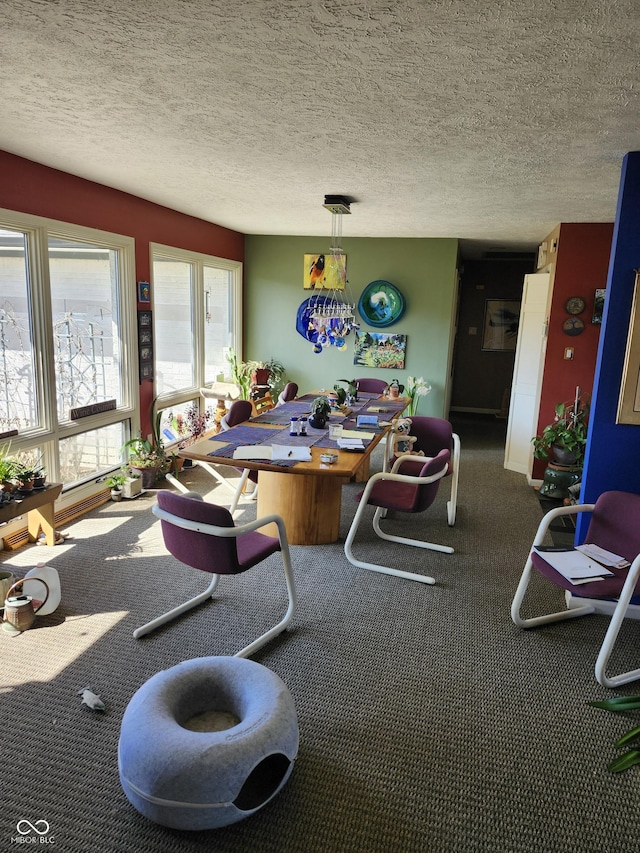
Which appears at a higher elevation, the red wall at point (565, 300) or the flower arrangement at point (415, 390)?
the red wall at point (565, 300)

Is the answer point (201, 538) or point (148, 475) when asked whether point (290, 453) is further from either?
point (148, 475)

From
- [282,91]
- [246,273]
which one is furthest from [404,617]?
[246,273]

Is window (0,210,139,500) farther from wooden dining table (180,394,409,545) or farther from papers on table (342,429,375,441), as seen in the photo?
papers on table (342,429,375,441)

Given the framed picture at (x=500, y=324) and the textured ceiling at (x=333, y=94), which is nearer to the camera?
the textured ceiling at (x=333, y=94)

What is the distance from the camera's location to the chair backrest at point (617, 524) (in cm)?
286

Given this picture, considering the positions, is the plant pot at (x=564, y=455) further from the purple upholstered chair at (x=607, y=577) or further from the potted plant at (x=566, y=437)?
the purple upholstered chair at (x=607, y=577)

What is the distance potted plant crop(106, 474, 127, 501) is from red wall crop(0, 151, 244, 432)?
656 millimetres

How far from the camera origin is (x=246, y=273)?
24.0ft

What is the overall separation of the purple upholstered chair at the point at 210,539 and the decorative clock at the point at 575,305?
151 inches

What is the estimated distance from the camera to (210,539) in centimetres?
250

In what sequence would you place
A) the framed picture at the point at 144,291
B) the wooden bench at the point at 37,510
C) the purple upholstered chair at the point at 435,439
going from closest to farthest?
the wooden bench at the point at 37,510 → the purple upholstered chair at the point at 435,439 → the framed picture at the point at 144,291

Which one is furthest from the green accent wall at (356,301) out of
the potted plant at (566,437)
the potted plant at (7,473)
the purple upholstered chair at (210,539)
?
the purple upholstered chair at (210,539)

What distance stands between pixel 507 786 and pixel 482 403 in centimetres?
798

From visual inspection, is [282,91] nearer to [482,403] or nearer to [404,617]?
[404,617]
